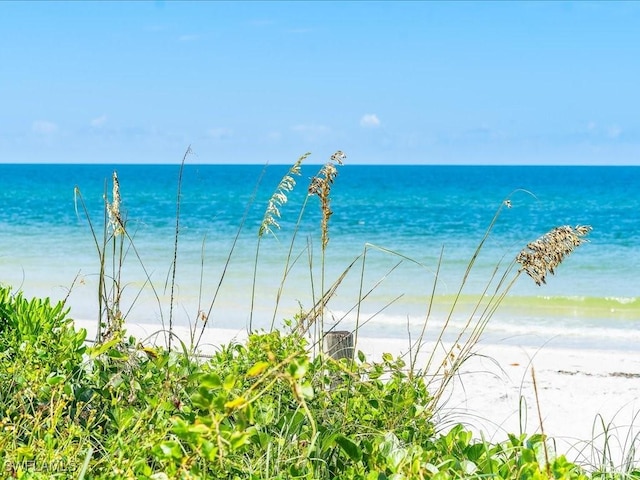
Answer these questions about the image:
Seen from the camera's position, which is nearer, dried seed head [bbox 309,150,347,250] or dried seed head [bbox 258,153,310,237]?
dried seed head [bbox 309,150,347,250]

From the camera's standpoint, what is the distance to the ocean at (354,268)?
9602 millimetres

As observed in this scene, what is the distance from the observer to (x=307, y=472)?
7.61 feet

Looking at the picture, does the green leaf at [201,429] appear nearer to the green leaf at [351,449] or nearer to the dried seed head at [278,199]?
the green leaf at [351,449]

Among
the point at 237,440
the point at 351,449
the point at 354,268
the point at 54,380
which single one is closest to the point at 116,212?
the point at 54,380

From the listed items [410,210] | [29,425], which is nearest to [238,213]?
[410,210]

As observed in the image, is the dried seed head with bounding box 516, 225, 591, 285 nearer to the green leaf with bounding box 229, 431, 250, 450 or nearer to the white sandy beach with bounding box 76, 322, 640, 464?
the green leaf with bounding box 229, 431, 250, 450


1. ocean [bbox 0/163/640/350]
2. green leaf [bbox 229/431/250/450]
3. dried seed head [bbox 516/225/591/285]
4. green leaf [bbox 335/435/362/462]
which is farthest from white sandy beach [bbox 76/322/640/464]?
green leaf [bbox 229/431/250/450]

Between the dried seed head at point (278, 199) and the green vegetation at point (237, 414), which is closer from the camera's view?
the green vegetation at point (237, 414)

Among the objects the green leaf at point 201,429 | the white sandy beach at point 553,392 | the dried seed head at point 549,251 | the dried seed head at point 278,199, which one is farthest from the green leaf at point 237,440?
the white sandy beach at point 553,392

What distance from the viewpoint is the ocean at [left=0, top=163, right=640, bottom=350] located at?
31.5ft

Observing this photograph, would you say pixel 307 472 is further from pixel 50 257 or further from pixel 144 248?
pixel 144 248

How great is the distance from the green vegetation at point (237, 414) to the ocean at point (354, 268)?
0.75ft

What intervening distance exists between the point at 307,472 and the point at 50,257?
16.9 metres

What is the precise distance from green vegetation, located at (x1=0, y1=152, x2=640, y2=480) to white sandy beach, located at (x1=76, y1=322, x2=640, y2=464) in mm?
1529
